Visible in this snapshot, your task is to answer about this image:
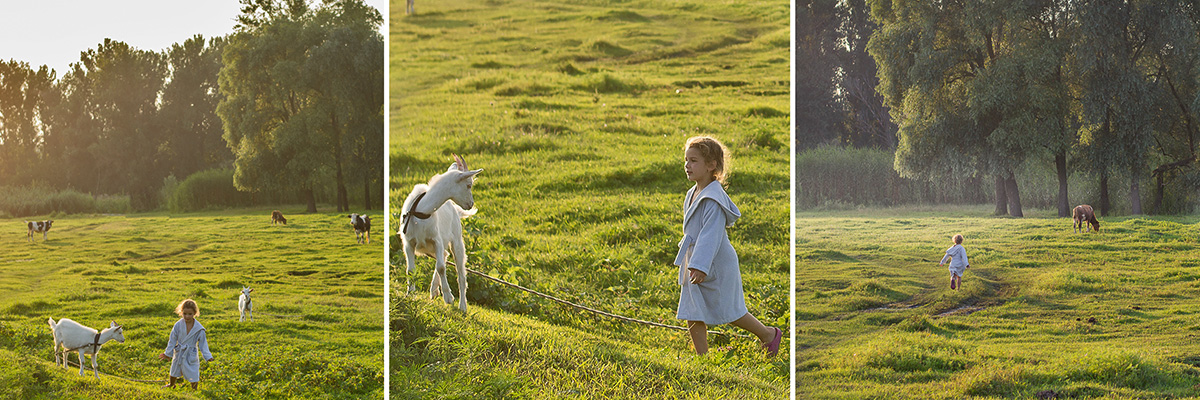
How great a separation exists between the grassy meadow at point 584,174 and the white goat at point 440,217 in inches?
17.3

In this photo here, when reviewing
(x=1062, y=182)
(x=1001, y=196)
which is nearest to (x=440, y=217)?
(x=1001, y=196)

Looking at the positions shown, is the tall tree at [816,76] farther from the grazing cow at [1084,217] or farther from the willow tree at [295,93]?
the willow tree at [295,93]

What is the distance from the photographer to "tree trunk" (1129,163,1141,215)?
4883 mm

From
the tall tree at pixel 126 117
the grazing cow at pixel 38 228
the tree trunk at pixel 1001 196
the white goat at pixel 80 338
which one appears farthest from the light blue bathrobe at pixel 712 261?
the grazing cow at pixel 38 228

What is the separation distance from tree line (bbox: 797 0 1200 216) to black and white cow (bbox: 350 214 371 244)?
3677 millimetres

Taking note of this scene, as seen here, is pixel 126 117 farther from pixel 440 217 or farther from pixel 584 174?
pixel 584 174

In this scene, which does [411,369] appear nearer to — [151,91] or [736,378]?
[736,378]

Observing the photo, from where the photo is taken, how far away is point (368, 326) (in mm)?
5180

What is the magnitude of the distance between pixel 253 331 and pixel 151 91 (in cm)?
177

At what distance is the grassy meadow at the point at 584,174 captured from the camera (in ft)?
15.0

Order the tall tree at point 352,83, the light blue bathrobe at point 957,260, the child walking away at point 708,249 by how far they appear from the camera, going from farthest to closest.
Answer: the tall tree at point 352,83 → the light blue bathrobe at point 957,260 → the child walking away at point 708,249

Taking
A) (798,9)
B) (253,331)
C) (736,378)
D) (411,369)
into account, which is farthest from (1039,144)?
(253,331)

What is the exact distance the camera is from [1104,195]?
193 inches

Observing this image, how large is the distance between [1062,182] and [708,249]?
2751 millimetres
